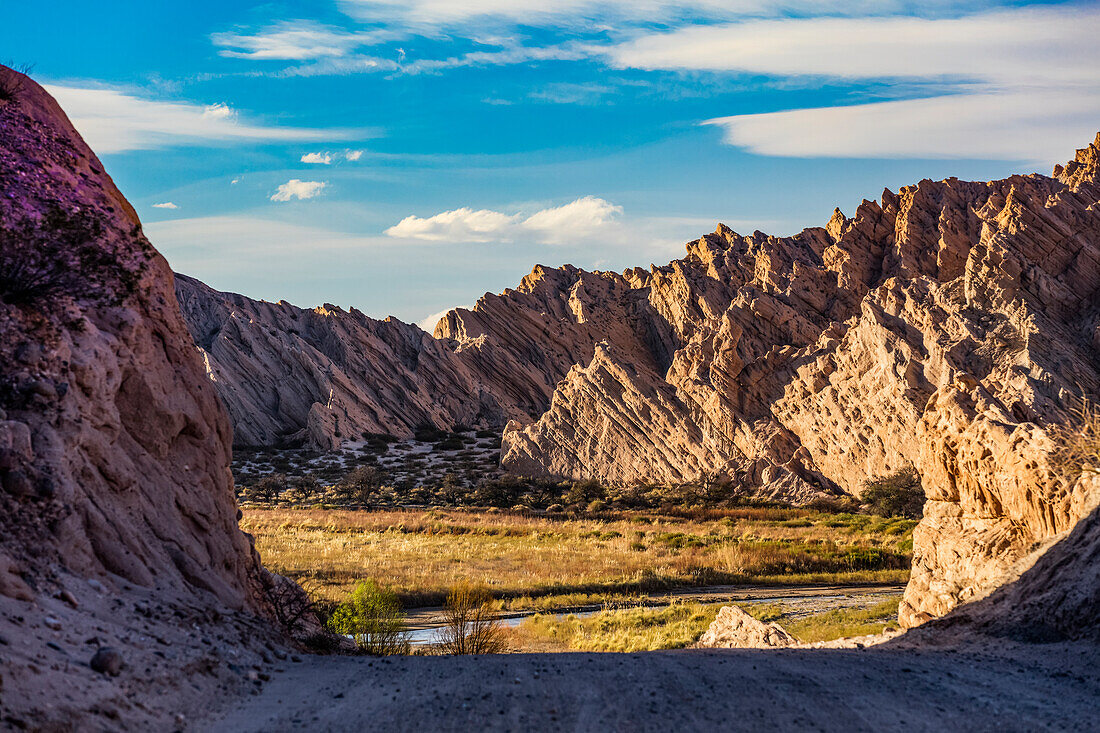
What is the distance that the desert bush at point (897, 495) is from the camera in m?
42.9

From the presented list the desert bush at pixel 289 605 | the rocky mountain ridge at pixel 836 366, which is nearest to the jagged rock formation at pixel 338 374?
the rocky mountain ridge at pixel 836 366

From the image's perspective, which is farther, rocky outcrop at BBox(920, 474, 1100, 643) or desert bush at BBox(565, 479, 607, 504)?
desert bush at BBox(565, 479, 607, 504)

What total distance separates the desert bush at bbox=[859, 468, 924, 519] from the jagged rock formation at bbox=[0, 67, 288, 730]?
37055 millimetres

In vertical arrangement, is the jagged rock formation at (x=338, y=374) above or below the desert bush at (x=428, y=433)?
above

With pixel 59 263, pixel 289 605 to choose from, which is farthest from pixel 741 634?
pixel 59 263

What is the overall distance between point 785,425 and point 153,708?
50.9 metres

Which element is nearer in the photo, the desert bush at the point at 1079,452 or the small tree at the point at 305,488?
the desert bush at the point at 1079,452

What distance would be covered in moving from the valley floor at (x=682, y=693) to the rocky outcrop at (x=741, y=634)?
4.20 metres

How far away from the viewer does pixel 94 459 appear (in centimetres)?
1002

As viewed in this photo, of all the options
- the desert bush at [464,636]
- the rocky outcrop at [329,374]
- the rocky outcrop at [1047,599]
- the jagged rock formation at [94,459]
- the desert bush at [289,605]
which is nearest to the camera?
the jagged rock formation at [94,459]

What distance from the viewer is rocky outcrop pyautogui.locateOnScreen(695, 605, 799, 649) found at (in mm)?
14924

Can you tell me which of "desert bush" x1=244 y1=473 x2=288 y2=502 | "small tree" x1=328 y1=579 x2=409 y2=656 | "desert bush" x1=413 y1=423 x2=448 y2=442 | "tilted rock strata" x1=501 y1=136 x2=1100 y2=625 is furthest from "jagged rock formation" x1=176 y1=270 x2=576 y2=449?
"small tree" x1=328 y1=579 x2=409 y2=656

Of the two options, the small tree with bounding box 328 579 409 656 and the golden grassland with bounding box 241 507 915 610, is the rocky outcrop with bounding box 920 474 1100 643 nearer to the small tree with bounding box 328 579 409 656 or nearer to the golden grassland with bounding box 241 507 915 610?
the small tree with bounding box 328 579 409 656

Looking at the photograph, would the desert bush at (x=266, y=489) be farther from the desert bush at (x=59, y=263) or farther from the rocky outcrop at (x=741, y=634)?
the desert bush at (x=59, y=263)
